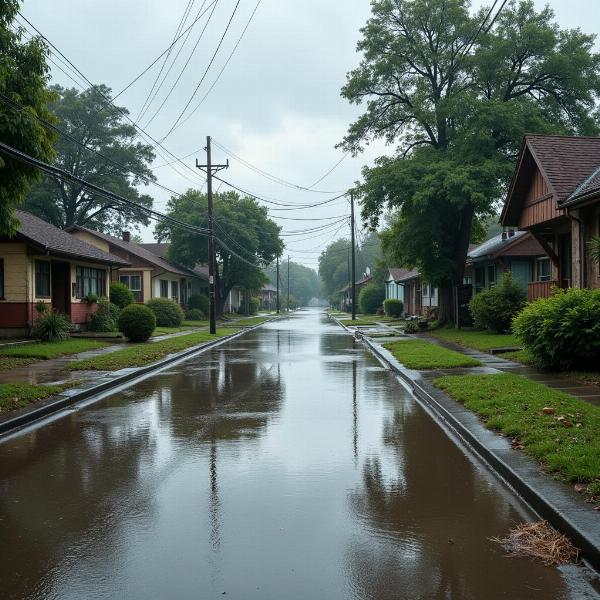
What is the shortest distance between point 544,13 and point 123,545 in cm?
3230

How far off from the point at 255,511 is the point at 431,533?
154 centimetres

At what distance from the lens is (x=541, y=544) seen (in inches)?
189

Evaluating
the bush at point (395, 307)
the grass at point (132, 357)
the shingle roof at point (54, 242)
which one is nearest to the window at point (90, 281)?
the shingle roof at point (54, 242)

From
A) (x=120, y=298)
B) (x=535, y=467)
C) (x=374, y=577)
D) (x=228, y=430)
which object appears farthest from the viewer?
(x=120, y=298)

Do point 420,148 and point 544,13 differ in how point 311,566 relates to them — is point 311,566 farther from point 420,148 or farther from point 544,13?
point 544,13

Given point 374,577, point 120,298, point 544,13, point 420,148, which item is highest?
point 544,13

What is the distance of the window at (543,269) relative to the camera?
28.9m

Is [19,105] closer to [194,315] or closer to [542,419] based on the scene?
[542,419]

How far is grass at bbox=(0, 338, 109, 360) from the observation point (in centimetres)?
1899

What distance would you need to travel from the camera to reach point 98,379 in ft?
47.0

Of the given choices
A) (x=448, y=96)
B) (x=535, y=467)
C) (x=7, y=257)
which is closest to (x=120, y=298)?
(x=7, y=257)

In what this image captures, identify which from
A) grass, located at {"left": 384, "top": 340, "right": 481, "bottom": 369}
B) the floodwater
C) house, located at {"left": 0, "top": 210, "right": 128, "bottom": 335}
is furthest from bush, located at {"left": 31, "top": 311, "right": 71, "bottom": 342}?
the floodwater

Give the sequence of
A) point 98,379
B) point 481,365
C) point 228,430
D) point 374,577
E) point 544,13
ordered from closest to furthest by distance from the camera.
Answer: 1. point 374,577
2. point 228,430
3. point 98,379
4. point 481,365
5. point 544,13

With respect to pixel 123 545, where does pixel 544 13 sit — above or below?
above
